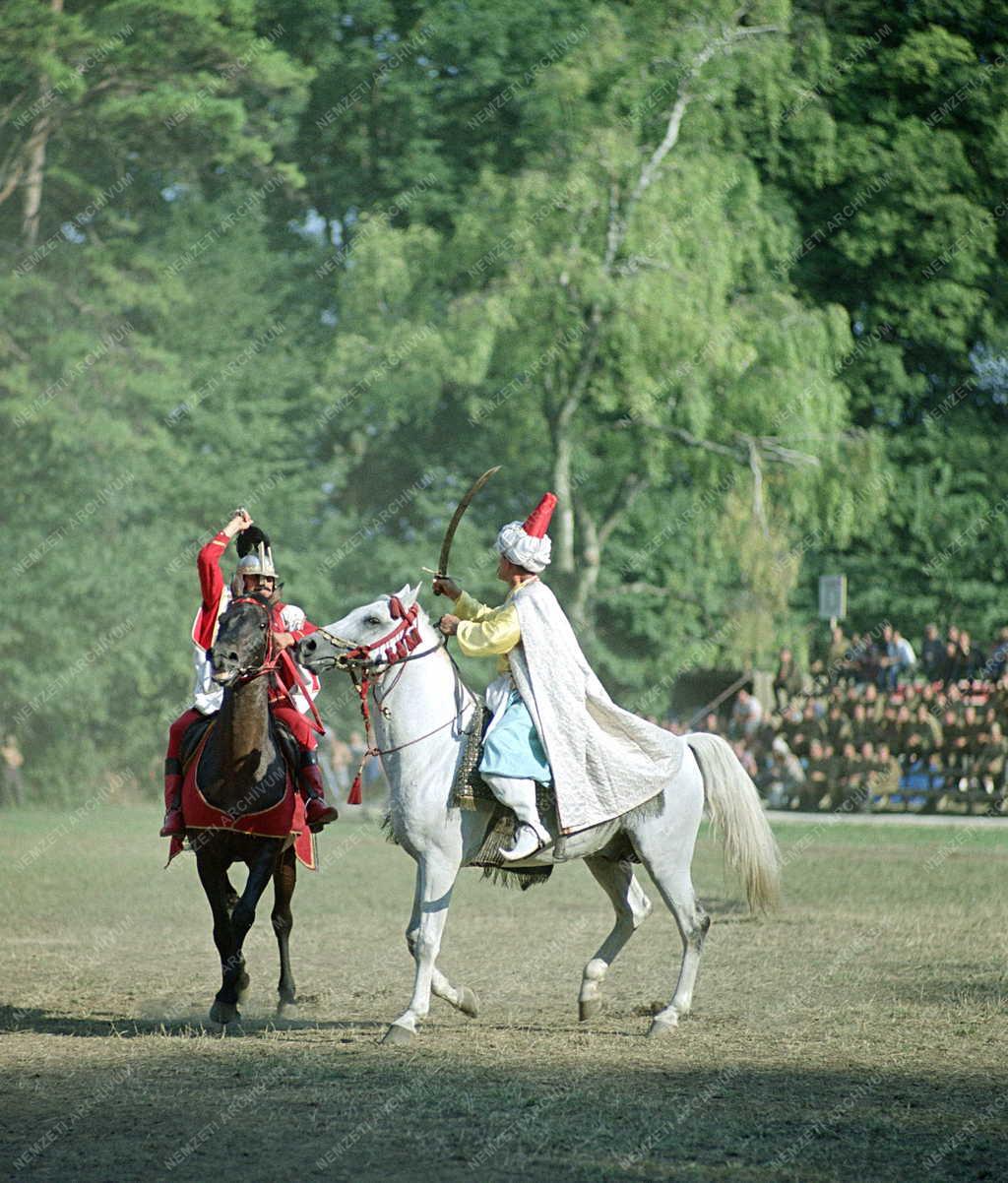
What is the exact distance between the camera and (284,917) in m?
9.12

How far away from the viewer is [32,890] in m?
15.4

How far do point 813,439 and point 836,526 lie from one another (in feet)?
5.43

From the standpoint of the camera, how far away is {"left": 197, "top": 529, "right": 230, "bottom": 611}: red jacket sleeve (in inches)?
334

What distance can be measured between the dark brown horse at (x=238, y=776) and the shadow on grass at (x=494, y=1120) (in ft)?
2.98

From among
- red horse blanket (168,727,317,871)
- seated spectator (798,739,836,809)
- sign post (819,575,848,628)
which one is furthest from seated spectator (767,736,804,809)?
→ red horse blanket (168,727,317,871)

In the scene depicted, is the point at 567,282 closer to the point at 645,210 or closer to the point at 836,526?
the point at 645,210

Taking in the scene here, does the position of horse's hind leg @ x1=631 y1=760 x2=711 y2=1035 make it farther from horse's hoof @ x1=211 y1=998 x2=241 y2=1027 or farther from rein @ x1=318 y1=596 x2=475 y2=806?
horse's hoof @ x1=211 y1=998 x2=241 y2=1027

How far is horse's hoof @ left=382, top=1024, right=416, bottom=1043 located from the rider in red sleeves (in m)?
1.35

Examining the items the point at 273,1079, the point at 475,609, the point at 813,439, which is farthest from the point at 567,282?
the point at 273,1079

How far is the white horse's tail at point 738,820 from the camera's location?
29.4 feet

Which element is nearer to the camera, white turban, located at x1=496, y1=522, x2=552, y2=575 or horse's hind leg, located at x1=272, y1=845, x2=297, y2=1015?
white turban, located at x1=496, y1=522, x2=552, y2=575

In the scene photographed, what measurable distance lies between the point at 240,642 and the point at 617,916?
264 cm

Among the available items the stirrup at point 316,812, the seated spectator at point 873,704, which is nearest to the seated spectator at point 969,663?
the seated spectator at point 873,704

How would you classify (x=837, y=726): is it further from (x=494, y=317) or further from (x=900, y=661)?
(x=494, y=317)
